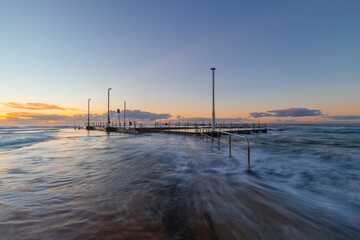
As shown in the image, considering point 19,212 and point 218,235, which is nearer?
point 218,235

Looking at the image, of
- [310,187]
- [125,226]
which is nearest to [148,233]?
[125,226]

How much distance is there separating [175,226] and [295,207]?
9.26 feet

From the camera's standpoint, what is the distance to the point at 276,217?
3.07 metres

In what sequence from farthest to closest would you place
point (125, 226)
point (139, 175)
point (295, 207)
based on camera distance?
point (139, 175) < point (295, 207) < point (125, 226)

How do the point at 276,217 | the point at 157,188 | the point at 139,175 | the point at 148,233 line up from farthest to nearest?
the point at 139,175, the point at 157,188, the point at 276,217, the point at 148,233

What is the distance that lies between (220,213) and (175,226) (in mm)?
1015

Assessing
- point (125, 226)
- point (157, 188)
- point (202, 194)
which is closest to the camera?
point (125, 226)

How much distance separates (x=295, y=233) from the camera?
2.65m

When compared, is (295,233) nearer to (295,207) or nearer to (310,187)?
(295,207)

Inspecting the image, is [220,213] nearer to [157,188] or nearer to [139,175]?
[157,188]

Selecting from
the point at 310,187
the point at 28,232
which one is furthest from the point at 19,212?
the point at 310,187

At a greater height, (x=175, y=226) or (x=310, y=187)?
(x=175, y=226)

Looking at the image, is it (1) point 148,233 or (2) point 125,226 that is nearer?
(1) point 148,233

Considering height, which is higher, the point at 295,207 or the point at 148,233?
the point at 148,233
